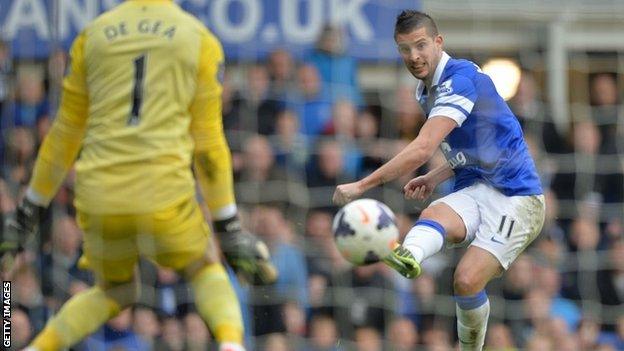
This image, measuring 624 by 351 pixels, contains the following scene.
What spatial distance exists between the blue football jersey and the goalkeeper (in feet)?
4.54

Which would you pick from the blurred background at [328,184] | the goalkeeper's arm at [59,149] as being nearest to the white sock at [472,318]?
Result: the blurred background at [328,184]

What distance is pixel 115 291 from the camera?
7211mm

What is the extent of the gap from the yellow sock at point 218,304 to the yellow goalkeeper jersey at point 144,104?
394 mm

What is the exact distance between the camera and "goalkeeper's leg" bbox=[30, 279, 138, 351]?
280 inches

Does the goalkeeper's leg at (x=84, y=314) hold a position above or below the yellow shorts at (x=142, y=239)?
below

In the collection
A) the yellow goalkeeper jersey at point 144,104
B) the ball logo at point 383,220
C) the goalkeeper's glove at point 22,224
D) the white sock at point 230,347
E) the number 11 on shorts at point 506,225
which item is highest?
the yellow goalkeeper jersey at point 144,104

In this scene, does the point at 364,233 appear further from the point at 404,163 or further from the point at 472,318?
the point at 472,318

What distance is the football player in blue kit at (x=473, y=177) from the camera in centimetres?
781

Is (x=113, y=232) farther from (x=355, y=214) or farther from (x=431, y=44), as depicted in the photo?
(x=431, y=44)

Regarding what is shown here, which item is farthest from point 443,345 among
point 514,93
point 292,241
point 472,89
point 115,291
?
point 115,291

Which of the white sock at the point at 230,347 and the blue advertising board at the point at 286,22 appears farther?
the blue advertising board at the point at 286,22

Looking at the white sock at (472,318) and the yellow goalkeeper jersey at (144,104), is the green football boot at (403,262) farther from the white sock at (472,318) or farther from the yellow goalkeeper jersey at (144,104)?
the yellow goalkeeper jersey at (144,104)

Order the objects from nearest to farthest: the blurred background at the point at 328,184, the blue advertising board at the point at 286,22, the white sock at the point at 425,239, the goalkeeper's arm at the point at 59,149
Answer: the goalkeeper's arm at the point at 59,149
the white sock at the point at 425,239
the blurred background at the point at 328,184
the blue advertising board at the point at 286,22

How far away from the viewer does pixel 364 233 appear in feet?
24.0
